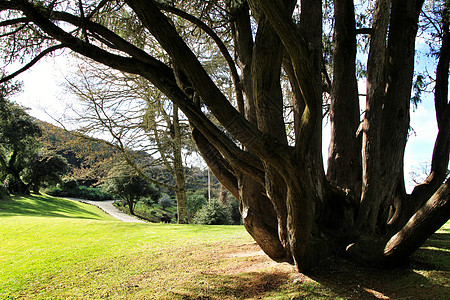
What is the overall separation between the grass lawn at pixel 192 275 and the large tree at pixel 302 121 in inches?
11.2

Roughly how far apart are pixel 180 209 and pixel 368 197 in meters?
10.9

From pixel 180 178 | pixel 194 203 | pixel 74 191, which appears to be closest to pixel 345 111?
pixel 180 178

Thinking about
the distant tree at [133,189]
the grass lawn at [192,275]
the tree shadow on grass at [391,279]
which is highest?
the distant tree at [133,189]

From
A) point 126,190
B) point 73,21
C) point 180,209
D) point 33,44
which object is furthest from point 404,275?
point 126,190

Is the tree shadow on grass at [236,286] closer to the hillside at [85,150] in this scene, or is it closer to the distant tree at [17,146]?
the hillside at [85,150]

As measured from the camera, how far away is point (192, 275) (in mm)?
4012

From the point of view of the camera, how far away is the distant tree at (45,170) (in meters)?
26.4

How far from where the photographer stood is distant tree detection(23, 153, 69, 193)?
26422mm

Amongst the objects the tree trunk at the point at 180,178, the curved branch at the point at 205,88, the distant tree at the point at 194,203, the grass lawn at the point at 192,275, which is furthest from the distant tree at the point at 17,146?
the curved branch at the point at 205,88

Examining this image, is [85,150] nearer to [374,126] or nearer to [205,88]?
[205,88]

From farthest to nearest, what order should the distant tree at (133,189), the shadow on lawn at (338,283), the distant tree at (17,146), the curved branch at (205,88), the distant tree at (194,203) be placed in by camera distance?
1. the distant tree at (194,203)
2. the distant tree at (133,189)
3. the distant tree at (17,146)
4. the shadow on lawn at (338,283)
5. the curved branch at (205,88)

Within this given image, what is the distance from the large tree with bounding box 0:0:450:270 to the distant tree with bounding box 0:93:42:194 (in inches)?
840

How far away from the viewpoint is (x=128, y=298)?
3.33m

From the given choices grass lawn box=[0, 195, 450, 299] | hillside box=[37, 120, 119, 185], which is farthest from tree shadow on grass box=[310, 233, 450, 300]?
hillside box=[37, 120, 119, 185]
